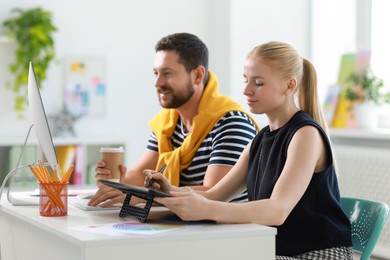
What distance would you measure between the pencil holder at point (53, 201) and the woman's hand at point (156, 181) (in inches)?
10.3

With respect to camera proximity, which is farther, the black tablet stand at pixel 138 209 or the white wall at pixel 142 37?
the white wall at pixel 142 37

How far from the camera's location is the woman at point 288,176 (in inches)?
83.5

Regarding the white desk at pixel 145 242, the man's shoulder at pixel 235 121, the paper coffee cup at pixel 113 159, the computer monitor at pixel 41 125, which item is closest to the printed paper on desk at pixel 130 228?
the white desk at pixel 145 242

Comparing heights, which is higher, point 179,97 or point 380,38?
point 380,38

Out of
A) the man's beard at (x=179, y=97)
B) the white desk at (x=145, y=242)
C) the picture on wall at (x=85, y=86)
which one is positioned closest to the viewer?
the white desk at (x=145, y=242)

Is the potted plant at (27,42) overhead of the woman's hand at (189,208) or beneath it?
overhead

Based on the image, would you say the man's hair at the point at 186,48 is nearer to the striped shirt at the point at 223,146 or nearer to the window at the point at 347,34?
the striped shirt at the point at 223,146

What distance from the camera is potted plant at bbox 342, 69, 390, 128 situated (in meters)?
4.87

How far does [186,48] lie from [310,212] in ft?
3.54

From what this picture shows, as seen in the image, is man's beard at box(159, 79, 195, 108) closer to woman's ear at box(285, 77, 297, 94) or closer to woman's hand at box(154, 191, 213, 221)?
woman's ear at box(285, 77, 297, 94)

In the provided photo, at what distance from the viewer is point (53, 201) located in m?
2.26

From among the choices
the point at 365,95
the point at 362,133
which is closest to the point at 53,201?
the point at 362,133

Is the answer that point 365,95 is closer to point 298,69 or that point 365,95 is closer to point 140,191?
point 298,69

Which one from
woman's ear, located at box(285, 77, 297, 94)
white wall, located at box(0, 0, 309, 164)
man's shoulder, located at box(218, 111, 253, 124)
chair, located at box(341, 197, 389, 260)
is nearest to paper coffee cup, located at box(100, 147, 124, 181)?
man's shoulder, located at box(218, 111, 253, 124)
